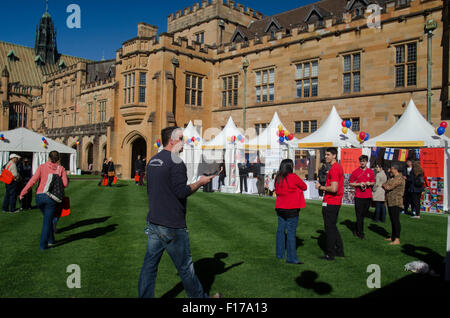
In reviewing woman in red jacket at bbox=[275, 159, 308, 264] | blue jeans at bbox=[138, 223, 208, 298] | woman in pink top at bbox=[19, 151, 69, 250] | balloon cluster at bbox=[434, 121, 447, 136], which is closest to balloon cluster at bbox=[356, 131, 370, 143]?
balloon cluster at bbox=[434, 121, 447, 136]

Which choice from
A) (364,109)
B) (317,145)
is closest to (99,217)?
(317,145)

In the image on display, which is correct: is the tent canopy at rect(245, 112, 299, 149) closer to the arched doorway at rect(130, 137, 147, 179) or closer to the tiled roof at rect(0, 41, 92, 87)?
the arched doorway at rect(130, 137, 147, 179)

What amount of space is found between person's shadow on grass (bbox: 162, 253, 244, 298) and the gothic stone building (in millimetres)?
16880

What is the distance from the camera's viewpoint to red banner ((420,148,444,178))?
13.7 meters

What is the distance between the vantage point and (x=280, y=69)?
26.7 m

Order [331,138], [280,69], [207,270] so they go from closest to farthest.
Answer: [207,270], [331,138], [280,69]

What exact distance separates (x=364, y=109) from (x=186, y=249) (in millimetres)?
21000

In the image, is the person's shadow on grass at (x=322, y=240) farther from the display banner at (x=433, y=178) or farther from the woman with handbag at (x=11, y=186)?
the woman with handbag at (x=11, y=186)

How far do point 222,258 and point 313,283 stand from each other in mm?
1793

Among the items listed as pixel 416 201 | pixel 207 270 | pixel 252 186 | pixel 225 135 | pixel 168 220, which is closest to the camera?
pixel 168 220

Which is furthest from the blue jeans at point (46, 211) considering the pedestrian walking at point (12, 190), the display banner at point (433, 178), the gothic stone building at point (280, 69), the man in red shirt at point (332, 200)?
the gothic stone building at point (280, 69)

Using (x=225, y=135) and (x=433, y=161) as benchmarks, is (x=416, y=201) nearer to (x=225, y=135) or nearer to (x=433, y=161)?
(x=433, y=161)

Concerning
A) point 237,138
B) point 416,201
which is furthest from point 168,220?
point 237,138

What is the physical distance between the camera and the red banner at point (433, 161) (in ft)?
45.0
